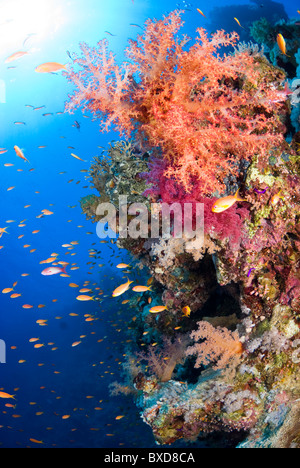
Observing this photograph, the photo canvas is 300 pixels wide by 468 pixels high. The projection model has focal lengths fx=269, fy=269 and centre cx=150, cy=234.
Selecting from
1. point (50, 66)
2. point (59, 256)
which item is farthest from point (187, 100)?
point (59, 256)

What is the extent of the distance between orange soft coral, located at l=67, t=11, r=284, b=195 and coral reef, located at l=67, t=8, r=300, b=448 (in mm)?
17

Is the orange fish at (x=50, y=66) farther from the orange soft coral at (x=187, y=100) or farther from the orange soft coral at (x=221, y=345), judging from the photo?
the orange soft coral at (x=221, y=345)

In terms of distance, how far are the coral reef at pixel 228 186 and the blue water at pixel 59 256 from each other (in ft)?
10.4

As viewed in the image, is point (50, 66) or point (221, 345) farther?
point (50, 66)

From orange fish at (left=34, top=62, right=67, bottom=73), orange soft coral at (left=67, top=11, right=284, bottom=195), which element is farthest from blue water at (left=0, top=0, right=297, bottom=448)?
→ orange soft coral at (left=67, top=11, right=284, bottom=195)

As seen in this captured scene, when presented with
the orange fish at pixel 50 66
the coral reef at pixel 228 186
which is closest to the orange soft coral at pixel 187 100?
the coral reef at pixel 228 186

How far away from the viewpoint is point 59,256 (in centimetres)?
2055

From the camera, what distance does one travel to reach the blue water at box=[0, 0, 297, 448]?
12.0 metres

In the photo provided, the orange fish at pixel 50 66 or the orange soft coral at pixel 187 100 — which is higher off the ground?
the orange fish at pixel 50 66

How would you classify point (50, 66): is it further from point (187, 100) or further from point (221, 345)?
point (221, 345)

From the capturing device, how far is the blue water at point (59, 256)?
473 inches

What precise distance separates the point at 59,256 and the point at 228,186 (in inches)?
727
